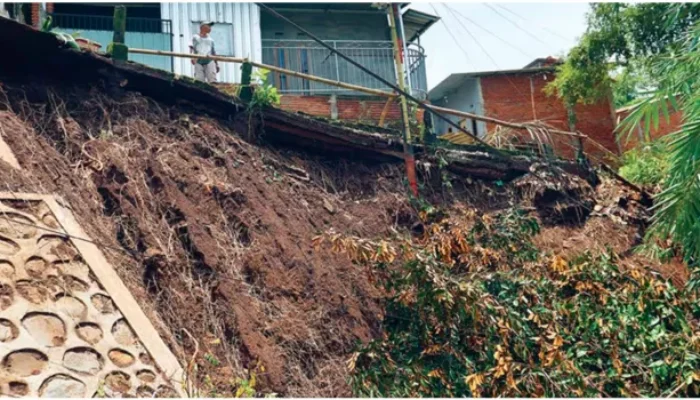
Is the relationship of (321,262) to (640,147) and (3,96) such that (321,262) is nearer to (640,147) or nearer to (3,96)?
(3,96)

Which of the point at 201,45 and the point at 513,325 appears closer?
the point at 513,325

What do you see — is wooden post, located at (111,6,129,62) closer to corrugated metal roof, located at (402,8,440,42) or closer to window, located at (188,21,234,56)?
window, located at (188,21,234,56)

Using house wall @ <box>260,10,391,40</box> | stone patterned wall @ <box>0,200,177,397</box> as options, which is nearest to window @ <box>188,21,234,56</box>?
house wall @ <box>260,10,391,40</box>

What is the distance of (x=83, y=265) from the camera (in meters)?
7.47

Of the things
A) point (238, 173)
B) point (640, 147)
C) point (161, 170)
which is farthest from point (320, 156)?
point (640, 147)

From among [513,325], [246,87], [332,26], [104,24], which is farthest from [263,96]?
[332,26]

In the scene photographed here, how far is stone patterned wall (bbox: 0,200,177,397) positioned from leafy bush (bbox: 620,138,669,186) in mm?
8677

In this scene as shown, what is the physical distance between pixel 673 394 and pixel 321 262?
378cm

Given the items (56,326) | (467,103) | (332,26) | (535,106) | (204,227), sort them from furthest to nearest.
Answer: (467,103)
(535,106)
(332,26)
(204,227)
(56,326)

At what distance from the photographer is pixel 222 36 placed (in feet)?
52.5

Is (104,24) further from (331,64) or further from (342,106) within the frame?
(342,106)

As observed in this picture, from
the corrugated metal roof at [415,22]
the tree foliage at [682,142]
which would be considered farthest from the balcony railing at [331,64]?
the tree foliage at [682,142]

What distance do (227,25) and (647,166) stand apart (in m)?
7.58

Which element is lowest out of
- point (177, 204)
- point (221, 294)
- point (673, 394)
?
point (673, 394)
